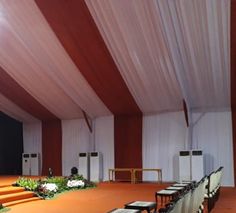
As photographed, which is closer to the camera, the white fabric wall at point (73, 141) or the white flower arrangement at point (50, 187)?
the white flower arrangement at point (50, 187)

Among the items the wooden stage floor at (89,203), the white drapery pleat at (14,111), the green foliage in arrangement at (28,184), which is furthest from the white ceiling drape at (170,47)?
the white drapery pleat at (14,111)

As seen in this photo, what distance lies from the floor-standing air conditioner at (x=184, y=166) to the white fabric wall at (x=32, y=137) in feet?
21.4

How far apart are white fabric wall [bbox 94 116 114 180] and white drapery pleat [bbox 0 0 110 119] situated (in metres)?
0.41

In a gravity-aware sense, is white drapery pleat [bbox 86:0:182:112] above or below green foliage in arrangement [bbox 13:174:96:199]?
above

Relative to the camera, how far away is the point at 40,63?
10266mm

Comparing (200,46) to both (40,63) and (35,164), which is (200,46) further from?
(35,164)

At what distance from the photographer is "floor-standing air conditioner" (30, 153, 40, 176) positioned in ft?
51.1

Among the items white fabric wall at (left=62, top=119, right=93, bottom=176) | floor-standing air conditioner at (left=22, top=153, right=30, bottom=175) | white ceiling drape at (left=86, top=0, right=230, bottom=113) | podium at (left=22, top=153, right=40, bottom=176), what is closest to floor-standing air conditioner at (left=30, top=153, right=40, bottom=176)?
podium at (left=22, top=153, right=40, bottom=176)

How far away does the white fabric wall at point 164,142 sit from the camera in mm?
12414

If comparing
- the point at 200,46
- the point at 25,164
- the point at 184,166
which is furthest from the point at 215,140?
the point at 25,164

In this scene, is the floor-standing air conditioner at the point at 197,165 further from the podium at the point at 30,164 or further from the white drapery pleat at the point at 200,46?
the podium at the point at 30,164

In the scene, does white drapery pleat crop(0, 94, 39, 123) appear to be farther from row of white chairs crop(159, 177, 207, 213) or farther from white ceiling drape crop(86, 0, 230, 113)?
row of white chairs crop(159, 177, 207, 213)

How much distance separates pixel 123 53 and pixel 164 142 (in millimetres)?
4447

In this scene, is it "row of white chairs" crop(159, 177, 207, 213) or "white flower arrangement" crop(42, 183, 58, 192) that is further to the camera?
"white flower arrangement" crop(42, 183, 58, 192)
